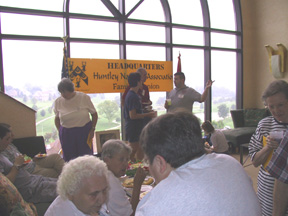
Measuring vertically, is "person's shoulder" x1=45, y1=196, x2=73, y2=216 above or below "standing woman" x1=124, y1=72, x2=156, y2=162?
below

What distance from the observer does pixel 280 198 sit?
1.34 m

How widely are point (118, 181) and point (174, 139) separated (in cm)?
97

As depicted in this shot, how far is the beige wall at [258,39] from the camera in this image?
20.4ft

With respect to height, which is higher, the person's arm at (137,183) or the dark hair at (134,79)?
the dark hair at (134,79)

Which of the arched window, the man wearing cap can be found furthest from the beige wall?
the man wearing cap

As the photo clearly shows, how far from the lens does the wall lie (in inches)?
141

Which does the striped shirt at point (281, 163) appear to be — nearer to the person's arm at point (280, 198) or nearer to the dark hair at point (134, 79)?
the person's arm at point (280, 198)

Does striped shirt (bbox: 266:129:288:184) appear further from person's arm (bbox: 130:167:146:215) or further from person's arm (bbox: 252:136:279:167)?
person's arm (bbox: 130:167:146:215)

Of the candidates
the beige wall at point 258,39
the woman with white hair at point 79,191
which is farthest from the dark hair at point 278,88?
the beige wall at point 258,39

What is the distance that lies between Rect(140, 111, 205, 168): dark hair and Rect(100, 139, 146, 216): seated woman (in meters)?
0.86

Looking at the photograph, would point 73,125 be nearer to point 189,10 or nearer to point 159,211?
point 159,211

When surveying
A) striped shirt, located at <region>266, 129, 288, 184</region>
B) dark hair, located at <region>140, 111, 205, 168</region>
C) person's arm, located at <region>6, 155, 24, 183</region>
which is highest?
dark hair, located at <region>140, 111, 205, 168</region>

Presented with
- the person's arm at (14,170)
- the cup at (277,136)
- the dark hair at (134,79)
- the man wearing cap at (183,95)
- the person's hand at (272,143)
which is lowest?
the person's arm at (14,170)

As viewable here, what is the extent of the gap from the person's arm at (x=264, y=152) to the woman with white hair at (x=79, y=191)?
0.94 meters
